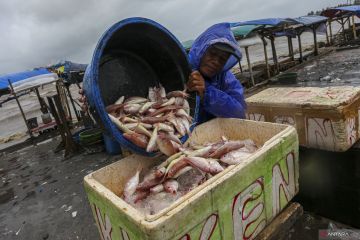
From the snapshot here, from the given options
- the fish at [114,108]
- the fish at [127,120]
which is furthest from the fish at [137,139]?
the fish at [114,108]

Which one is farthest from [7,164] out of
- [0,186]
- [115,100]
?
[115,100]

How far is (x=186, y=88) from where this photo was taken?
9.36 feet

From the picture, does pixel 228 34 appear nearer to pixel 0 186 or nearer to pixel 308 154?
pixel 308 154

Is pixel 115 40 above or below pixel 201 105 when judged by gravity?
above

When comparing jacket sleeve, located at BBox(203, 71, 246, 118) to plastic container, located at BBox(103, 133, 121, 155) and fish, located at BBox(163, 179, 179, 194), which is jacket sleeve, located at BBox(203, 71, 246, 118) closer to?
fish, located at BBox(163, 179, 179, 194)

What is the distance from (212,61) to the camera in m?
3.13

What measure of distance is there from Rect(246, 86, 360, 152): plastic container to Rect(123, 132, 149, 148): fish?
2.11m

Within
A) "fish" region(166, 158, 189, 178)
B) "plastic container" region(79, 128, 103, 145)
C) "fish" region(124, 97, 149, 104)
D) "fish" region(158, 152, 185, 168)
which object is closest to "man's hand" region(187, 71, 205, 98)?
"fish" region(124, 97, 149, 104)

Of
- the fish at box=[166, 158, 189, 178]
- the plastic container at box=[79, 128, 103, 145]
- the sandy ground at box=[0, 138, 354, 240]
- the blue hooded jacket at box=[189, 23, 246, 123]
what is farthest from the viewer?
the plastic container at box=[79, 128, 103, 145]

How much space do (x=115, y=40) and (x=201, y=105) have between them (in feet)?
3.99

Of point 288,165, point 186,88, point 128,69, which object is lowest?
point 288,165

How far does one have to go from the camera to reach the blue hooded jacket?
9.93ft

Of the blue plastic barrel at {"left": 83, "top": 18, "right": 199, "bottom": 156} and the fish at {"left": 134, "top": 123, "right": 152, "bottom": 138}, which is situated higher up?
the blue plastic barrel at {"left": 83, "top": 18, "right": 199, "bottom": 156}

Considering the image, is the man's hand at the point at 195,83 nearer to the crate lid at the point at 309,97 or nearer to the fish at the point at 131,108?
the fish at the point at 131,108
